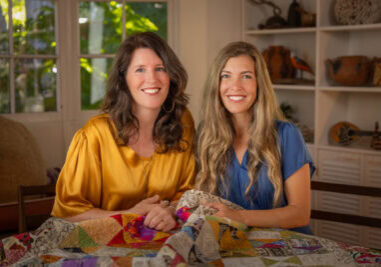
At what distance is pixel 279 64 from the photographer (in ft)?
13.3

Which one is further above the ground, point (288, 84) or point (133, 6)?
point (133, 6)

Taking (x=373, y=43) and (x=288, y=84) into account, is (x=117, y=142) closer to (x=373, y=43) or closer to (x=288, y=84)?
(x=288, y=84)

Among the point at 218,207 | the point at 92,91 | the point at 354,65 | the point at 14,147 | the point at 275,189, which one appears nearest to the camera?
the point at 218,207

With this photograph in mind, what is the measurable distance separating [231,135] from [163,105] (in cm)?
34

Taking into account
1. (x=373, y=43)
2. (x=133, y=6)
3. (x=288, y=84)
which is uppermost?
(x=133, y=6)

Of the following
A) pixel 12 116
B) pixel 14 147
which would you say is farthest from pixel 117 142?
pixel 12 116

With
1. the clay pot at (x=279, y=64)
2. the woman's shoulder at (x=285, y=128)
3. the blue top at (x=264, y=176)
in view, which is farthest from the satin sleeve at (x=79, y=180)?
the clay pot at (x=279, y=64)

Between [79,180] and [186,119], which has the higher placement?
[186,119]

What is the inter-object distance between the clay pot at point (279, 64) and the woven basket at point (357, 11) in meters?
0.53

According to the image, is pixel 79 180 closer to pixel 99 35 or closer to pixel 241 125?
pixel 241 125

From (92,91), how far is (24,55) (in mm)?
571

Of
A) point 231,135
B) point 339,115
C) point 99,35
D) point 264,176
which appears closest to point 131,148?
point 231,135

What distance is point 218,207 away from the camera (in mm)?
1698

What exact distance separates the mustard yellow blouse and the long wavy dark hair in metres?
0.05
